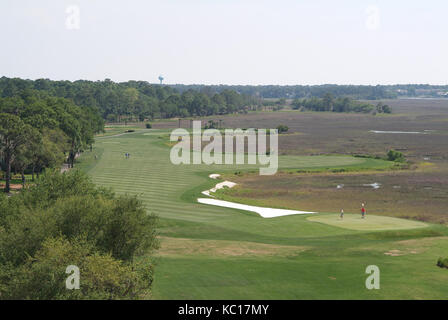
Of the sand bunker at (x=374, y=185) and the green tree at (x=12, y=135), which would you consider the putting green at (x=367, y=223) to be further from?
the green tree at (x=12, y=135)

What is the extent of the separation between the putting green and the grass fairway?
43.0 inches

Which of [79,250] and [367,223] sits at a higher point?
[79,250]

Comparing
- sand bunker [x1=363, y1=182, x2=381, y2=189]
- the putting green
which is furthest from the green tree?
sand bunker [x1=363, y1=182, x2=381, y2=189]

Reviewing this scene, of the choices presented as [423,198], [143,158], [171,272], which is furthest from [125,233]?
[143,158]

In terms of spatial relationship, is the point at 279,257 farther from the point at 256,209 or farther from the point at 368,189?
the point at 368,189

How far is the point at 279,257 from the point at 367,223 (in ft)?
51.6

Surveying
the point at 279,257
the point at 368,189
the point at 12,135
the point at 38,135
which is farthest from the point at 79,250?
the point at 368,189

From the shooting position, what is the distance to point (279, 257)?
41688mm

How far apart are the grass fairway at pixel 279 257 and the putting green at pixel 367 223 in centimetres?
109

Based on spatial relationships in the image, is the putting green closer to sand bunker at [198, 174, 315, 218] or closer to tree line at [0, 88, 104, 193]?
sand bunker at [198, 174, 315, 218]

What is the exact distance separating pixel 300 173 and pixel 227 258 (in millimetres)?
62441
